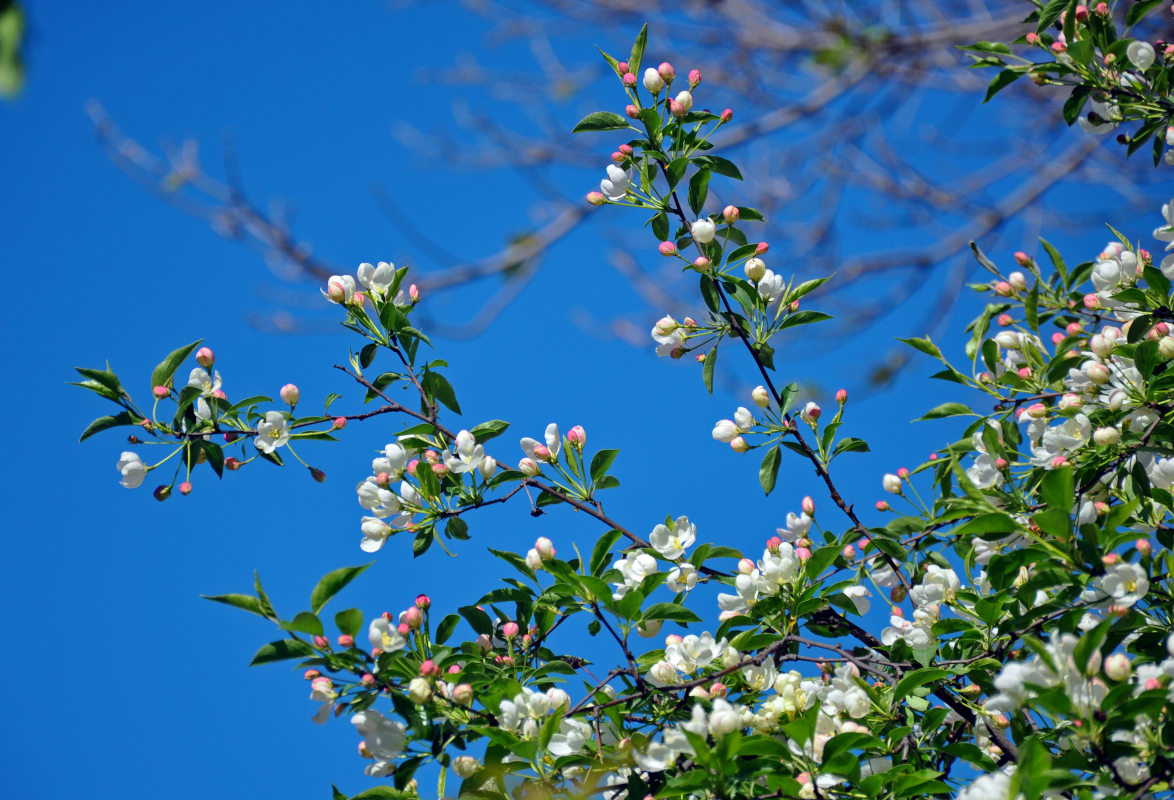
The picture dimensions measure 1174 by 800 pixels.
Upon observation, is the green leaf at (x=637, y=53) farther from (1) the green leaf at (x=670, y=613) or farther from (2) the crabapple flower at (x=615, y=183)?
(1) the green leaf at (x=670, y=613)

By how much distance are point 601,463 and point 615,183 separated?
1.50 feet

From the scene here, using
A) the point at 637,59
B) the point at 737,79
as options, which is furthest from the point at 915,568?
the point at 737,79

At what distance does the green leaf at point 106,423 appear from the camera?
1271mm

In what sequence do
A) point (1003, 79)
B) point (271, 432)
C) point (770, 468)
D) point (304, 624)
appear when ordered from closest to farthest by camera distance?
point (304, 624), point (271, 432), point (770, 468), point (1003, 79)

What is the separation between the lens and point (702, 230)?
140 cm

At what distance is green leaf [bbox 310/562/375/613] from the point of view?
1004mm

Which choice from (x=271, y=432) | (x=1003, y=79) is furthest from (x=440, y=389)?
(x=1003, y=79)

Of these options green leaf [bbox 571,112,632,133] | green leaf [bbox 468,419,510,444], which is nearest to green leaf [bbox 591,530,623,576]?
green leaf [bbox 468,419,510,444]

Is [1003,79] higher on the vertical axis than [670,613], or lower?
higher

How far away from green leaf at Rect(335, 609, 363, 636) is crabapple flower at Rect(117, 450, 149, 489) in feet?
1.79

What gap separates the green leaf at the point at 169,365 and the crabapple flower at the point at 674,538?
0.75 m

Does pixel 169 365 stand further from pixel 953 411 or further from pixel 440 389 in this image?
pixel 953 411

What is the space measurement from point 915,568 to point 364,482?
35.2 inches

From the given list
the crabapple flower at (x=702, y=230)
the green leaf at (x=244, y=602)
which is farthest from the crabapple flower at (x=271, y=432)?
the crabapple flower at (x=702, y=230)
